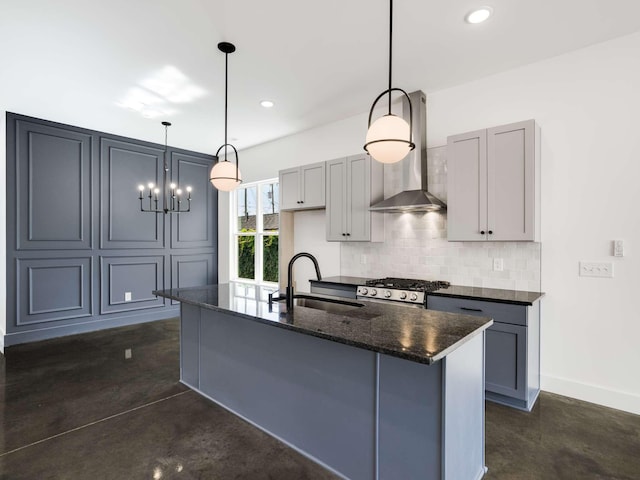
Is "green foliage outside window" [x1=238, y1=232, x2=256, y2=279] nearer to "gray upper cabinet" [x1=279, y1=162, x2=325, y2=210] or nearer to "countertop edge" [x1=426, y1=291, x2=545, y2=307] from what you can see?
"gray upper cabinet" [x1=279, y1=162, x2=325, y2=210]

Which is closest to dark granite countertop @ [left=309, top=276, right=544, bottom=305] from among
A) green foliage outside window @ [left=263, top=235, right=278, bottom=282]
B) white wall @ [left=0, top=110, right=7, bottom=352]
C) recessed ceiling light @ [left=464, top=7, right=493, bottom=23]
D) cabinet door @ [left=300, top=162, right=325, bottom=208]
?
cabinet door @ [left=300, top=162, right=325, bottom=208]

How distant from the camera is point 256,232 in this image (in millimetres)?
6012

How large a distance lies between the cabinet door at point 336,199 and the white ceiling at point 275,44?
2.43 feet

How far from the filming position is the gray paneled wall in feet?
14.5

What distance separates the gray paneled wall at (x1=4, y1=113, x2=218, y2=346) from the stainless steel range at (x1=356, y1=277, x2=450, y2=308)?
12.3 ft

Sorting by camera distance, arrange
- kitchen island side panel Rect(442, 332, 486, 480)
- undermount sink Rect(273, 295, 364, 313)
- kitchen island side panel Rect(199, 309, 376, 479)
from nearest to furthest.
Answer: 1. kitchen island side panel Rect(442, 332, 486, 480)
2. kitchen island side panel Rect(199, 309, 376, 479)
3. undermount sink Rect(273, 295, 364, 313)

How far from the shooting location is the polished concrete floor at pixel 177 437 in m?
2.01

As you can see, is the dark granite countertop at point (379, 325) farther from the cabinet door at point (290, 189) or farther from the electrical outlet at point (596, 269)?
the cabinet door at point (290, 189)

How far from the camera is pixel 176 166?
5992 millimetres

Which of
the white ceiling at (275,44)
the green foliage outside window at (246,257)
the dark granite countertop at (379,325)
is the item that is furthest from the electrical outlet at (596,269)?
the green foliage outside window at (246,257)

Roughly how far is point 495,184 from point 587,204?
0.73 m

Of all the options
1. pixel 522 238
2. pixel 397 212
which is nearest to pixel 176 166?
pixel 397 212

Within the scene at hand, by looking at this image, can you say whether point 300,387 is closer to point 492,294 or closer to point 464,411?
point 464,411

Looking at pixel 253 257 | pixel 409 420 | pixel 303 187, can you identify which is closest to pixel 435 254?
pixel 303 187
